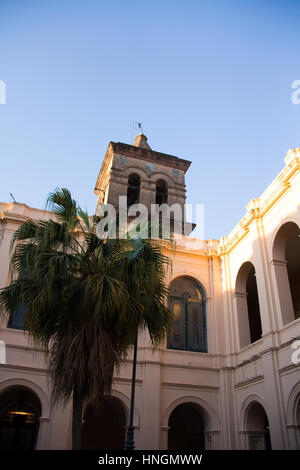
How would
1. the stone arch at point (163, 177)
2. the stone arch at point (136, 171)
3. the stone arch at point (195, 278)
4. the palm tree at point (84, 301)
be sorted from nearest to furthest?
the palm tree at point (84, 301) → the stone arch at point (195, 278) → the stone arch at point (136, 171) → the stone arch at point (163, 177)

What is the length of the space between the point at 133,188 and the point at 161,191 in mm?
2021

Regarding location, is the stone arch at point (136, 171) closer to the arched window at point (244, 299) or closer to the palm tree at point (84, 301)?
the arched window at point (244, 299)

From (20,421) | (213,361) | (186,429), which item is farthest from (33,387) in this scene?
(186,429)

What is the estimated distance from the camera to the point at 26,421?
17125mm

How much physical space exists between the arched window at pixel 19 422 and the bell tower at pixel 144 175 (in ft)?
40.3

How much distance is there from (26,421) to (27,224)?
1042 cm

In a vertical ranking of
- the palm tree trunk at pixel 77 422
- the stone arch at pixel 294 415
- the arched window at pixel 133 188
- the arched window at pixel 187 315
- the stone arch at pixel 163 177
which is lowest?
the palm tree trunk at pixel 77 422

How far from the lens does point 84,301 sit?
9148mm

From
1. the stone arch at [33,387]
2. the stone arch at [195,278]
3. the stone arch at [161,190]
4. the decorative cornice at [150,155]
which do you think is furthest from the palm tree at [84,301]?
the decorative cornice at [150,155]

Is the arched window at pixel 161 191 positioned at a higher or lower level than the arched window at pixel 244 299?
higher

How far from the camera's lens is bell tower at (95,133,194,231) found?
2569 centimetres

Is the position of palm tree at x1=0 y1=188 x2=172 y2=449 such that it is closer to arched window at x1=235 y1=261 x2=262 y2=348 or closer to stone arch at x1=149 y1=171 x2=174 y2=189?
arched window at x1=235 y1=261 x2=262 y2=348

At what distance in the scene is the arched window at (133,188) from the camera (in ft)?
87.4

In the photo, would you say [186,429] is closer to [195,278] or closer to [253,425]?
[253,425]
